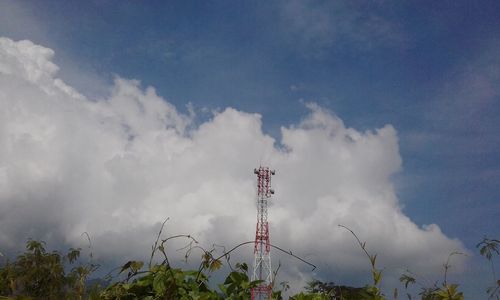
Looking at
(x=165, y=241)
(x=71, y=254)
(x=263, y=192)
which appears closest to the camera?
(x=165, y=241)

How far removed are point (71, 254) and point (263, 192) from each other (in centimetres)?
4811

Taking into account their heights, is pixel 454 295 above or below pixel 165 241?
below

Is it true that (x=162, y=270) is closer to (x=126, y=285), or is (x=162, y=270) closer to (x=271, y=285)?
(x=126, y=285)

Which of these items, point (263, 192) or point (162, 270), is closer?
point (162, 270)

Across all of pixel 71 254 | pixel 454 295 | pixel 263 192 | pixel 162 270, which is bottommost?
pixel 454 295

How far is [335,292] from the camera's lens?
3143 mm

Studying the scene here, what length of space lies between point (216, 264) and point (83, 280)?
3.36ft

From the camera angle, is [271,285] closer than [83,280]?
Yes

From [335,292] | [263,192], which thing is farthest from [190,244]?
[263,192]

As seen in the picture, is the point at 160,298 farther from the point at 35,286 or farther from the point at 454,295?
the point at 35,286

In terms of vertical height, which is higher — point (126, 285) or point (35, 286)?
point (35, 286)

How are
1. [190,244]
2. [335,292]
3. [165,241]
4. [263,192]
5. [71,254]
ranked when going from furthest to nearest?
[263,192] < [71,254] < [335,292] < [190,244] < [165,241]

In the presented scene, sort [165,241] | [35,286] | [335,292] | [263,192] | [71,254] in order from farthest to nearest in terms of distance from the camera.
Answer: [263,192] < [35,286] < [71,254] < [335,292] < [165,241]

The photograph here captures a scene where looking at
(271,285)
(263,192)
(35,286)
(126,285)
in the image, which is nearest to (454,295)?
(271,285)
